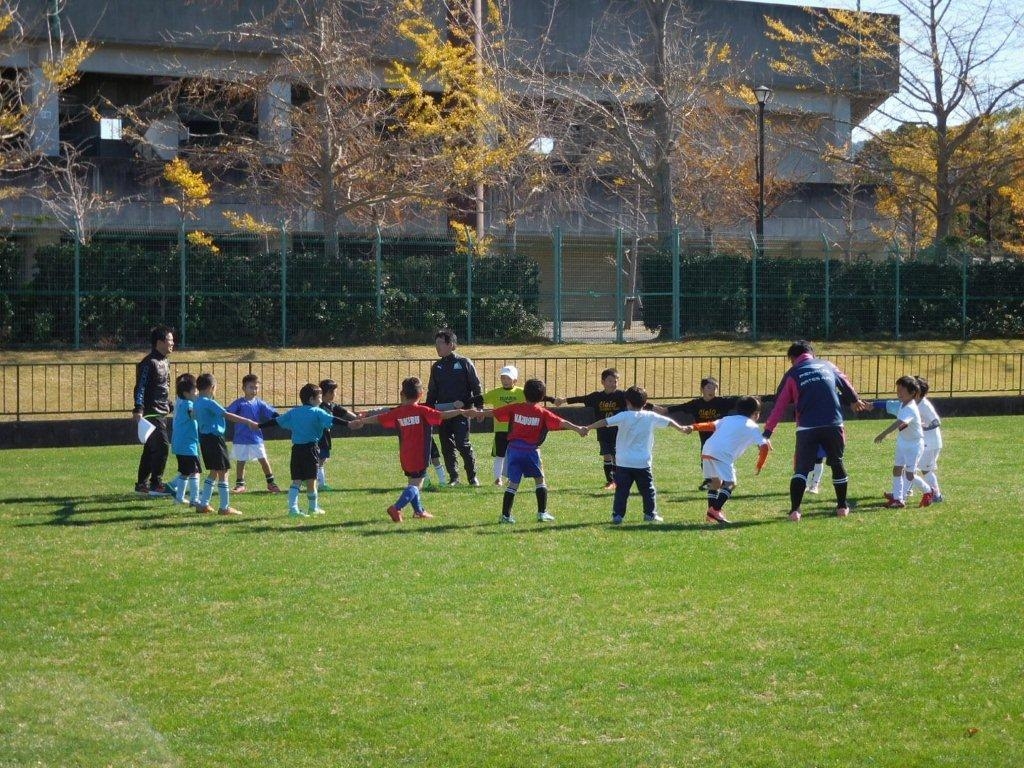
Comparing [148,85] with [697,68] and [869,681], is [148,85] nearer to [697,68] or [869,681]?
[697,68]

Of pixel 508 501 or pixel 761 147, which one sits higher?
pixel 761 147

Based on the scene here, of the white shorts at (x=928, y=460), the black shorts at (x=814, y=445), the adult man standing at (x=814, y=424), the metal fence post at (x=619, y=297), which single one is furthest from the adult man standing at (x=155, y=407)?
the metal fence post at (x=619, y=297)

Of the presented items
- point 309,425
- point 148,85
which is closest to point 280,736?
point 309,425

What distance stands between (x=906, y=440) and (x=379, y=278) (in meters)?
18.9

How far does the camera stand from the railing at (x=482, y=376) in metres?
22.7

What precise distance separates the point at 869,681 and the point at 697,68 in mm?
34432

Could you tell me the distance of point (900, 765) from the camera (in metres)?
5.50

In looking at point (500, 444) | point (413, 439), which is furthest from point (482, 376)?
point (413, 439)

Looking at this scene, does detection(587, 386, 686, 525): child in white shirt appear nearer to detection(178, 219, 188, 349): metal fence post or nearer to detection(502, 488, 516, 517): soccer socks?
detection(502, 488, 516, 517): soccer socks

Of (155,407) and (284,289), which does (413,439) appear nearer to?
(155,407)

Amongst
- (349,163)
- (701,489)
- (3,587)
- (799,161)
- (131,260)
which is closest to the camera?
(3,587)

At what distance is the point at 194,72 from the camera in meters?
32.8

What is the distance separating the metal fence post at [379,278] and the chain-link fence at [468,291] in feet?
0.17

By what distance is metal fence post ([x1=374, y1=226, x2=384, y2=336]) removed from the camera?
29.5 metres
